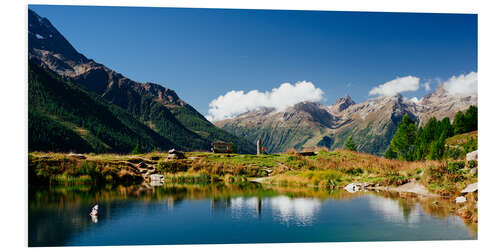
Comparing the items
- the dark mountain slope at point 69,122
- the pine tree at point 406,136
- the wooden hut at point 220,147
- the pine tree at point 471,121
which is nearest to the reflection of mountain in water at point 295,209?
the wooden hut at point 220,147

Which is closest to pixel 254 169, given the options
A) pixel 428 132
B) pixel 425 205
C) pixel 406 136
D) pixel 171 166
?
pixel 171 166

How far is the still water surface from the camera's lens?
10.5m

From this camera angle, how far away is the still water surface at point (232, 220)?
10469mm

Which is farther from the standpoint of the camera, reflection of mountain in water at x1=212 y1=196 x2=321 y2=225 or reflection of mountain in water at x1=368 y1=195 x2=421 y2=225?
reflection of mountain in water at x1=212 y1=196 x2=321 y2=225

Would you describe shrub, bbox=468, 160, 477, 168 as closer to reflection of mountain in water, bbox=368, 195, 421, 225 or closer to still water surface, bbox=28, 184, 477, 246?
still water surface, bbox=28, 184, 477, 246

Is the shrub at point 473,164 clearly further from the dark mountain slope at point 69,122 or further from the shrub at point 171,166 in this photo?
the dark mountain slope at point 69,122

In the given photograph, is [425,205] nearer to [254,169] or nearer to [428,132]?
[254,169]

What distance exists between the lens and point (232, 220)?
12102 millimetres

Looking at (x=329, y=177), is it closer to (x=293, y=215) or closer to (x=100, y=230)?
(x=293, y=215)

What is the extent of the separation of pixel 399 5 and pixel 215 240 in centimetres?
Answer: 1160

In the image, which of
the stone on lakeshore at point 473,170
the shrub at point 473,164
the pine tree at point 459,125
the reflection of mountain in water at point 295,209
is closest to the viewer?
the reflection of mountain in water at point 295,209

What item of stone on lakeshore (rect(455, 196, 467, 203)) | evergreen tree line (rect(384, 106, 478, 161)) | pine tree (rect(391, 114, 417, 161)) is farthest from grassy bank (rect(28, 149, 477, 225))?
pine tree (rect(391, 114, 417, 161))

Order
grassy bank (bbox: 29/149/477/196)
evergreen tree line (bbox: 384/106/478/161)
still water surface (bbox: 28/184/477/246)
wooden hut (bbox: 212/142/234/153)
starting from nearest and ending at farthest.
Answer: still water surface (bbox: 28/184/477/246)
grassy bank (bbox: 29/149/477/196)
wooden hut (bbox: 212/142/234/153)
evergreen tree line (bbox: 384/106/478/161)

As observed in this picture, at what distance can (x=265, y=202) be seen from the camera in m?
15.3
